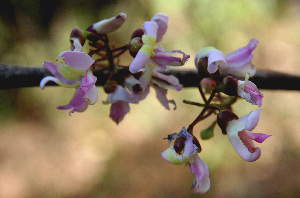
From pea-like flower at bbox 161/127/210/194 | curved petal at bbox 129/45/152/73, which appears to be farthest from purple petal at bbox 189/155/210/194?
curved petal at bbox 129/45/152/73

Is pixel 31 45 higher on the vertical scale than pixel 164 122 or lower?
higher

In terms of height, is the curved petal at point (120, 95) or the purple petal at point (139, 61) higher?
the purple petal at point (139, 61)

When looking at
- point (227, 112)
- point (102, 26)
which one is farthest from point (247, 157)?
point (102, 26)

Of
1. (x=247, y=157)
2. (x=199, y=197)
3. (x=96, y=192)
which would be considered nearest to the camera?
(x=247, y=157)

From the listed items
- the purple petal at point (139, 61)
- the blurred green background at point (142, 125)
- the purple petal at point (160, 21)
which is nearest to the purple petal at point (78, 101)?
the purple petal at point (139, 61)

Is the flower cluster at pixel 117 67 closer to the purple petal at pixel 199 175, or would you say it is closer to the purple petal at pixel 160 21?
the purple petal at pixel 160 21

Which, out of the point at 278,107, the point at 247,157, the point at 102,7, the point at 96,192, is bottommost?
the point at 96,192

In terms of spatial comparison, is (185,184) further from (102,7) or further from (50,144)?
(102,7)

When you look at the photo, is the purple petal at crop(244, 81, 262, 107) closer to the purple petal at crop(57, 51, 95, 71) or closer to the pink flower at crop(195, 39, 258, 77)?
the pink flower at crop(195, 39, 258, 77)
